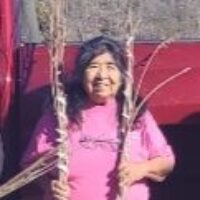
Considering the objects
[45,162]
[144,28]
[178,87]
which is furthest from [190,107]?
[45,162]

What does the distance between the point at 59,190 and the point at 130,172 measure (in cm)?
30

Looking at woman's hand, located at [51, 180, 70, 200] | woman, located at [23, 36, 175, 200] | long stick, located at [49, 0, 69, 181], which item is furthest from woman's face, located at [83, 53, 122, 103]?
woman's hand, located at [51, 180, 70, 200]

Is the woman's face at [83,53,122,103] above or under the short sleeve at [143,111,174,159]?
above

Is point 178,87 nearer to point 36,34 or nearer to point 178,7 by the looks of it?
point 178,7

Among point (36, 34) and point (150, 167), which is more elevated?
point (36, 34)

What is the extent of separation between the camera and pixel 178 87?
16.3 feet

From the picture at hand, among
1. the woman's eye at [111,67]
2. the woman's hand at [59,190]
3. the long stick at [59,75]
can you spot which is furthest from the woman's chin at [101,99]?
the woman's hand at [59,190]

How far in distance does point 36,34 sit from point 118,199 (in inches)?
46.2

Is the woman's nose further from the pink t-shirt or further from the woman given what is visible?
the pink t-shirt

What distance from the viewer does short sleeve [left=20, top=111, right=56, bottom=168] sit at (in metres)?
4.39

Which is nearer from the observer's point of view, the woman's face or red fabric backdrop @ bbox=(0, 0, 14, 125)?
the woman's face

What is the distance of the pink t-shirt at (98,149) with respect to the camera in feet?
14.3

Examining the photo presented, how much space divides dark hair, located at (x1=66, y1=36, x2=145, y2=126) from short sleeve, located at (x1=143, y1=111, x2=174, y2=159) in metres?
0.15

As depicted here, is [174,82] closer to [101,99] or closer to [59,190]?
[101,99]
